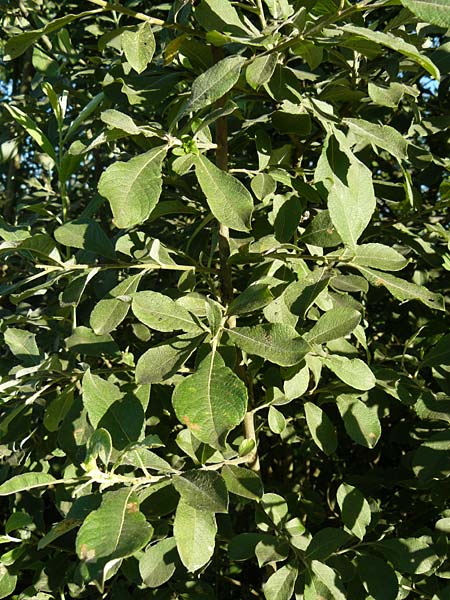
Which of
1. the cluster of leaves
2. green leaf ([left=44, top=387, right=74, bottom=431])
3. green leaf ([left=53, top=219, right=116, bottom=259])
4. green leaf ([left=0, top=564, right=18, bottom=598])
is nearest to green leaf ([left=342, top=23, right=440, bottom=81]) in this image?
the cluster of leaves

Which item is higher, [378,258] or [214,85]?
[214,85]

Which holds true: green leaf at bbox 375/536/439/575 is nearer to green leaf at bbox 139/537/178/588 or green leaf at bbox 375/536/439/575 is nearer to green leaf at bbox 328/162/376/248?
green leaf at bbox 139/537/178/588

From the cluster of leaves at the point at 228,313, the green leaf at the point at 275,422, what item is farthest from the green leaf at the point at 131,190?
the green leaf at the point at 275,422

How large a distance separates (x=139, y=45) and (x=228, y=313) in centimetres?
41

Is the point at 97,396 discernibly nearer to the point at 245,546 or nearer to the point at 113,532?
the point at 113,532

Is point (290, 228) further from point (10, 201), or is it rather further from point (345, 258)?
point (10, 201)

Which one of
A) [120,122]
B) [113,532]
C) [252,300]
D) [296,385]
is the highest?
[120,122]

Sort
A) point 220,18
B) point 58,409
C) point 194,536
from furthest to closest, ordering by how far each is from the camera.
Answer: point 58,409 → point 220,18 → point 194,536

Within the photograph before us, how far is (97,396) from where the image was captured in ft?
3.18

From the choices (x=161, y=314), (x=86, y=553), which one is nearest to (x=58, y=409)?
(x=161, y=314)

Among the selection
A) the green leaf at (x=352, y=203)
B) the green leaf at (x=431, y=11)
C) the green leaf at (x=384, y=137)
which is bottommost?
the green leaf at (x=352, y=203)

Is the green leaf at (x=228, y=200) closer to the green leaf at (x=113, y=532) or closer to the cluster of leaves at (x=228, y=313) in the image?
the cluster of leaves at (x=228, y=313)

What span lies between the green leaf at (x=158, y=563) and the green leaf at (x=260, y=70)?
0.72 metres

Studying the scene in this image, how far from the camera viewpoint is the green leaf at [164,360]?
0.92 metres
